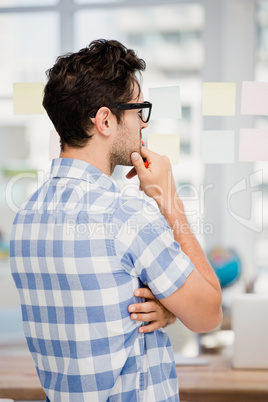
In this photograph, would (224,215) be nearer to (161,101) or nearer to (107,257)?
(161,101)

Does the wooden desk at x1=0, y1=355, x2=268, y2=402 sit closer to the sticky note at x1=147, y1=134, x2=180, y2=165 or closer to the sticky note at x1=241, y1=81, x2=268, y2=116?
the sticky note at x1=147, y1=134, x2=180, y2=165

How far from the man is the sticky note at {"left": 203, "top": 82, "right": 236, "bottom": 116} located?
0.40m

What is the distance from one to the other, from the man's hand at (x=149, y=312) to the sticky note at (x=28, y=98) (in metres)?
0.74

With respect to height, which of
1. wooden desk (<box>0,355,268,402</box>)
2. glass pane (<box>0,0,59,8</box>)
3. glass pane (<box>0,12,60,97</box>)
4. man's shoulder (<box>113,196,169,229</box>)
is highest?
glass pane (<box>0,0,59,8</box>)

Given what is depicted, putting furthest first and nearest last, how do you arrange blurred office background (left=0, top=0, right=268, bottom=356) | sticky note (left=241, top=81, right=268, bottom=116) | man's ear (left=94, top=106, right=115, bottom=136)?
blurred office background (left=0, top=0, right=268, bottom=356), sticky note (left=241, top=81, right=268, bottom=116), man's ear (left=94, top=106, right=115, bottom=136)

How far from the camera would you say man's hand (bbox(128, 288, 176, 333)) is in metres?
1.03

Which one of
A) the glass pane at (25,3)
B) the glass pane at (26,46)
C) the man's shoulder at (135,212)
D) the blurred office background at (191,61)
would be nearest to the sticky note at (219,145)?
the man's shoulder at (135,212)

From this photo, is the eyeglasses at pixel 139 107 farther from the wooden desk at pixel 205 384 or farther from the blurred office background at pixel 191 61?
the blurred office background at pixel 191 61

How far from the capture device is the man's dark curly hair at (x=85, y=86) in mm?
1081

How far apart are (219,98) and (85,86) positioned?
0.57 meters

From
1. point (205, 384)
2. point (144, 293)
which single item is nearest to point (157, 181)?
point (144, 293)

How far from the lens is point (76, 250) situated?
3.25ft

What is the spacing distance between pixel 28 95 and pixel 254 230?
2.12 m

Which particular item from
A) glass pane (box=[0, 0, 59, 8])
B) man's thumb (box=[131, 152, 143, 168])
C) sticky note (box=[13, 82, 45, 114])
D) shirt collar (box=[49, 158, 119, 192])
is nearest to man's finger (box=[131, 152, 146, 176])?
man's thumb (box=[131, 152, 143, 168])
